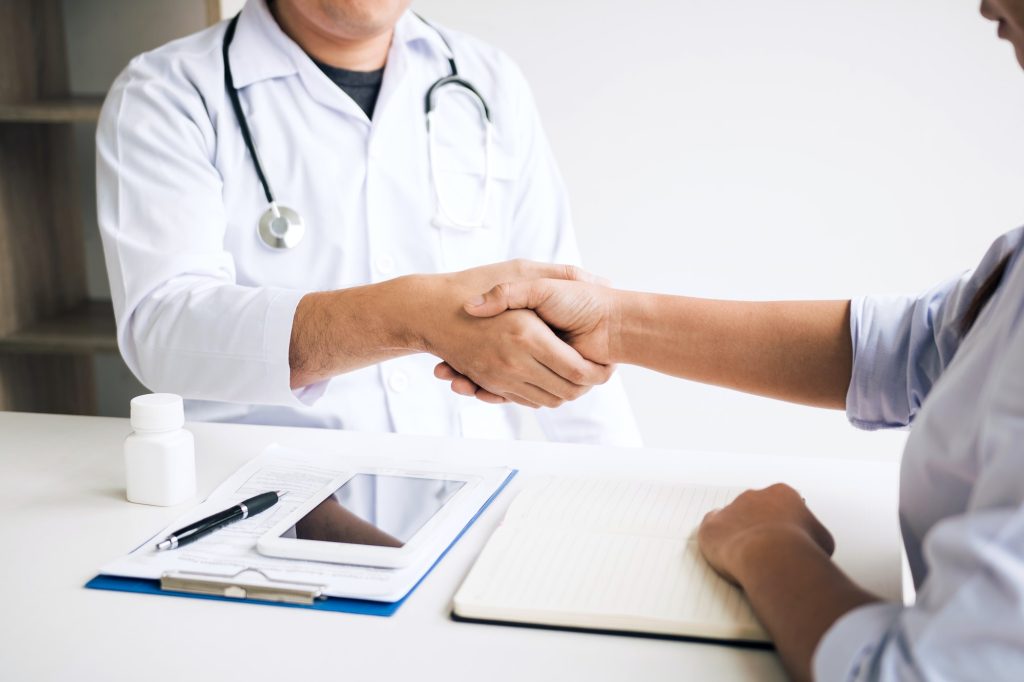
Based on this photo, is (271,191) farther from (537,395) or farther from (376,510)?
(376,510)

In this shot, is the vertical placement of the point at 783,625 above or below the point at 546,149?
below

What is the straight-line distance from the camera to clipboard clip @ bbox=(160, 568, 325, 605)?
0.80 m

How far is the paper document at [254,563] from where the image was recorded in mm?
816

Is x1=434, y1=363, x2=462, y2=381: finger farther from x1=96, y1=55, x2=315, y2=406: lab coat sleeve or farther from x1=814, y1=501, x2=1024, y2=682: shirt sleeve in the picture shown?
x1=814, y1=501, x2=1024, y2=682: shirt sleeve

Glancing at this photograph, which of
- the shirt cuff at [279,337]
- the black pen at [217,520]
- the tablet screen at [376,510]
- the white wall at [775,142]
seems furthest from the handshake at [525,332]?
the white wall at [775,142]

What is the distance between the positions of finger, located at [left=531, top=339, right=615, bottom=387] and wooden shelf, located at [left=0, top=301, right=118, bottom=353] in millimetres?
1167

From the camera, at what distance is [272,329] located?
133 cm

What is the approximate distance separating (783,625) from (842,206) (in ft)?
5.64

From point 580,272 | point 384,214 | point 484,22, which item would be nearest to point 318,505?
point 580,272

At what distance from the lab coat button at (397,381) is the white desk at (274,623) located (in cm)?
45

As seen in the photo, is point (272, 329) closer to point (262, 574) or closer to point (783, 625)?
point (262, 574)

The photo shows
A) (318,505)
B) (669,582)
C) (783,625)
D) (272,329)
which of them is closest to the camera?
(783,625)

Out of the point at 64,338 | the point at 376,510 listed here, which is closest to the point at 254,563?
the point at 376,510

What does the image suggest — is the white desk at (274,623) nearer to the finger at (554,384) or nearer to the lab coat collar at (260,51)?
the finger at (554,384)
